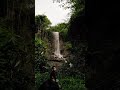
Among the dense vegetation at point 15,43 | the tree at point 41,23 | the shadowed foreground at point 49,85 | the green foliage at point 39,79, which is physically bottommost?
the green foliage at point 39,79

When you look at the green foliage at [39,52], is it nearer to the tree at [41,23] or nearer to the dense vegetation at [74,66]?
the dense vegetation at [74,66]

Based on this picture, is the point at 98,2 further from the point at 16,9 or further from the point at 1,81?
the point at 16,9

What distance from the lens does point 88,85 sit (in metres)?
3.15

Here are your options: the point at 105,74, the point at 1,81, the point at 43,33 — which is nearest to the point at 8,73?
the point at 1,81

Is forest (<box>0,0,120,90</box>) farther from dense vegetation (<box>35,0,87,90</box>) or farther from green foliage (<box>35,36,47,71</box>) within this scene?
green foliage (<box>35,36,47,71</box>)

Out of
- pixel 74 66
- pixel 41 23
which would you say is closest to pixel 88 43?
pixel 74 66

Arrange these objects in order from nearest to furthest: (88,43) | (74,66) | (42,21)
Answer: (88,43) → (74,66) → (42,21)

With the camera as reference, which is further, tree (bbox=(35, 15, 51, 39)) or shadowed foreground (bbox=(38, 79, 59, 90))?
tree (bbox=(35, 15, 51, 39))

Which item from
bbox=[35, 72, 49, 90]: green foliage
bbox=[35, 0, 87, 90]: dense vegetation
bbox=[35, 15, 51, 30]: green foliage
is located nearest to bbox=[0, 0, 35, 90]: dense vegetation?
bbox=[35, 0, 87, 90]: dense vegetation

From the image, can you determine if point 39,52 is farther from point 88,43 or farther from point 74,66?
point 88,43

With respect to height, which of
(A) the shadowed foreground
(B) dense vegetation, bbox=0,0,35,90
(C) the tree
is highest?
(C) the tree

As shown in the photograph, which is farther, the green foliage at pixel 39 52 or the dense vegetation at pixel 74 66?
the green foliage at pixel 39 52

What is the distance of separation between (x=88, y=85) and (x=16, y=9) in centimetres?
304

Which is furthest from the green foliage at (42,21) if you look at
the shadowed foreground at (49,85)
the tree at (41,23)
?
the shadowed foreground at (49,85)
